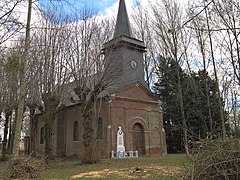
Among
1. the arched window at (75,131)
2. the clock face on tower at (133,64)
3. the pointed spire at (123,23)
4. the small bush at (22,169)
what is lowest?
the small bush at (22,169)

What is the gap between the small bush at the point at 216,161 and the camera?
510cm

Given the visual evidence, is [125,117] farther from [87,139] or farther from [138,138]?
[87,139]

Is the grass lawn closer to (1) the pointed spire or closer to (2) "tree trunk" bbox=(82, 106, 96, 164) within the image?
(2) "tree trunk" bbox=(82, 106, 96, 164)

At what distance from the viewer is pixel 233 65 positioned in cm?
1750

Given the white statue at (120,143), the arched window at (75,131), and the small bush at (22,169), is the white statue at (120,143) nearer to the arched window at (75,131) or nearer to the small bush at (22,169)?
the arched window at (75,131)

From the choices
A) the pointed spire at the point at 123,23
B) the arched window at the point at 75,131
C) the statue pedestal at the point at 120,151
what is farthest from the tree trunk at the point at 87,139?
the pointed spire at the point at 123,23

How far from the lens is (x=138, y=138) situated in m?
28.1

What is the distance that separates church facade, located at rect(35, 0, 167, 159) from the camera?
26.3 m

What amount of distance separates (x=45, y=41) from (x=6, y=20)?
→ 31.0 ft

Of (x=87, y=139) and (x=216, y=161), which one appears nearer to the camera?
(x=216, y=161)

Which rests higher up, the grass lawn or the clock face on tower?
the clock face on tower

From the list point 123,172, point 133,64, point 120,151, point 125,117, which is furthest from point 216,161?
point 133,64

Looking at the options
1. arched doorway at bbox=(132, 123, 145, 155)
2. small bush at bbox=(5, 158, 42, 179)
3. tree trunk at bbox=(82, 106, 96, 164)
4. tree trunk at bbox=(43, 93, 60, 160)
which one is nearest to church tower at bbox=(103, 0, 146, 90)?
arched doorway at bbox=(132, 123, 145, 155)

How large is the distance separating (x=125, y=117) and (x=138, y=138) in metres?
2.73
